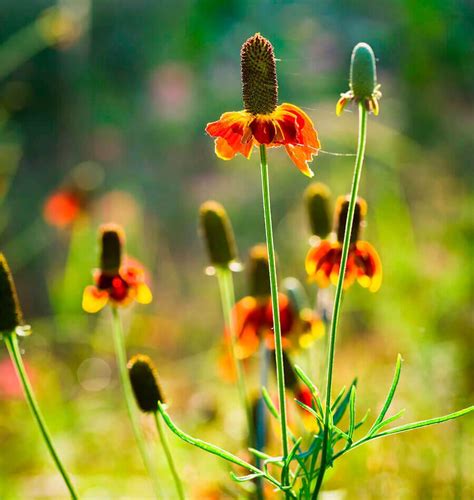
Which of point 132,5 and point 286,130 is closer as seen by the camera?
point 286,130

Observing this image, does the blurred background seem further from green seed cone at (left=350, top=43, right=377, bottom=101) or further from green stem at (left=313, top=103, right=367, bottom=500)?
green seed cone at (left=350, top=43, right=377, bottom=101)

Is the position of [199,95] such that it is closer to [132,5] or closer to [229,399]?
[132,5]

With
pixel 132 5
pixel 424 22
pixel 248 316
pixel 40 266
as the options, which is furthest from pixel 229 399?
pixel 132 5

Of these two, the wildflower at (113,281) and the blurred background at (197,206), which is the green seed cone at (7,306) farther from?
the blurred background at (197,206)

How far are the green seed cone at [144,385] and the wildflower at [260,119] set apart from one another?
266mm

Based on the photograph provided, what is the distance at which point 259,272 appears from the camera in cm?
103

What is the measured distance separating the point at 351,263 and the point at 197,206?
86.1 inches

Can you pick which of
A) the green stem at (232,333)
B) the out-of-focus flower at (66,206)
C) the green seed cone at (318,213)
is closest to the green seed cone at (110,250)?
the green stem at (232,333)

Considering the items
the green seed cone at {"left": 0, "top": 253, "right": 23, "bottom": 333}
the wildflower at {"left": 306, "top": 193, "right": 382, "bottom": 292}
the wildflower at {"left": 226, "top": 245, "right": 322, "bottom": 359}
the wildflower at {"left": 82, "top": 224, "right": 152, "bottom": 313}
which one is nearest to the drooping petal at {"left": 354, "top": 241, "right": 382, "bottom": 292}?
the wildflower at {"left": 306, "top": 193, "right": 382, "bottom": 292}

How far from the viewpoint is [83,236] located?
79.4 inches

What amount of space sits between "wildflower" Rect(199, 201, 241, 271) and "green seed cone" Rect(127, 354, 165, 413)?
162mm

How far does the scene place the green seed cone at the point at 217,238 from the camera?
926mm

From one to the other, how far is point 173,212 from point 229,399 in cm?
130

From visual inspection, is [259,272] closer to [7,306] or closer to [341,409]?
[341,409]
